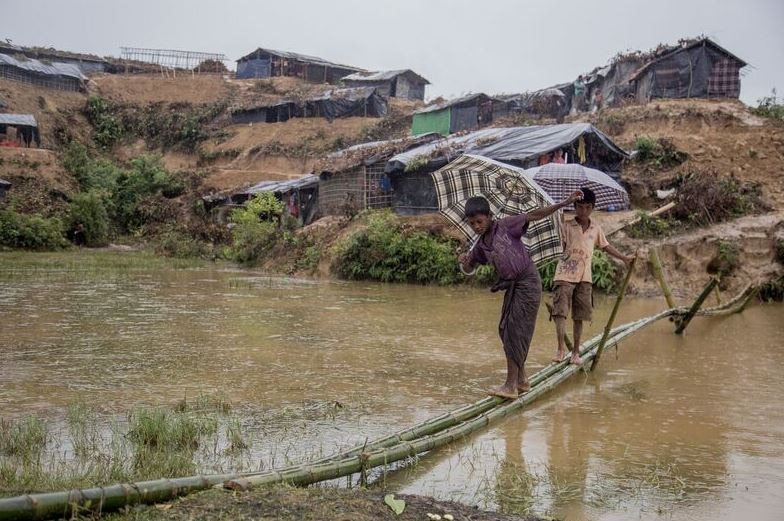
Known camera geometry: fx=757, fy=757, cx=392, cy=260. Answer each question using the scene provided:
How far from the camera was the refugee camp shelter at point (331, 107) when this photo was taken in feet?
132

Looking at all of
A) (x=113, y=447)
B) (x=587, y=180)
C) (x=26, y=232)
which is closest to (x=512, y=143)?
(x=587, y=180)

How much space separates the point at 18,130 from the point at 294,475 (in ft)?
125

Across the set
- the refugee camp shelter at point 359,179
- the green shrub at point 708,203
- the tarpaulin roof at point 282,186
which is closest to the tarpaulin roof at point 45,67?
the tarpaulin roof at point 282,186

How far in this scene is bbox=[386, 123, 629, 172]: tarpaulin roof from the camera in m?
18.9

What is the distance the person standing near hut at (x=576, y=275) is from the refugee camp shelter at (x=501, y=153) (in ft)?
39.4

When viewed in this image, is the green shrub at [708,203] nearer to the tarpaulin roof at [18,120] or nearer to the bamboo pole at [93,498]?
the bamboo pole at [93,498]

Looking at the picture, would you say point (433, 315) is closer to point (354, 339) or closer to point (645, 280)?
point (354, 339)

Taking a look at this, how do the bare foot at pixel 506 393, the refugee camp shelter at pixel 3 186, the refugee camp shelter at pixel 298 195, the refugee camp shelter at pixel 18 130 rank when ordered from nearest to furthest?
the bare foot at pixel 506 393
the refugee camp shelter at pixel 298 195
the refugee camp shelter at pixel 3 186
the refugee camp shelter at pixel 18 130

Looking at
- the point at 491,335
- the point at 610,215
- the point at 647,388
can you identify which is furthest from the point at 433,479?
the point at 610,215

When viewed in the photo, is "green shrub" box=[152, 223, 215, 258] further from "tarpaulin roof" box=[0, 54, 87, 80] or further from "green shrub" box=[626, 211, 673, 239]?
"tarpaulin roof" box=[0, 54, 87, 80]

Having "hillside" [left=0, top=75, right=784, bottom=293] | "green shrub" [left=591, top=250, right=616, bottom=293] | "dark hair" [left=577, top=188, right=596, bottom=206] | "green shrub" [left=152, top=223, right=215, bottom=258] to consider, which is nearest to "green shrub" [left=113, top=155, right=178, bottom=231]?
"hillside" [left=0, top=75, right=784, bottom=293]

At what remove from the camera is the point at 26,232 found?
25.7 m

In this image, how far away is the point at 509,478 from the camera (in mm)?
4039

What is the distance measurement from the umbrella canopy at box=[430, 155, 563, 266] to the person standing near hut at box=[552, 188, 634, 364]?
0.48 metres
